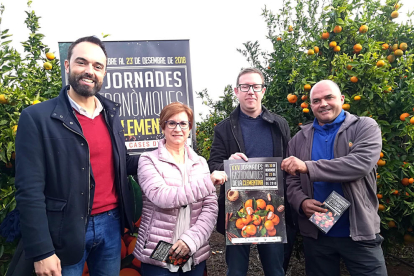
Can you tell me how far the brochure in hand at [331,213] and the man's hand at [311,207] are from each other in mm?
26

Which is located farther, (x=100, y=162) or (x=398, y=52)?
(x=398, y=52)

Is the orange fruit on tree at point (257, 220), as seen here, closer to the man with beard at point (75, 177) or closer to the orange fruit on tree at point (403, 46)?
the man with beard at point (75, 177)

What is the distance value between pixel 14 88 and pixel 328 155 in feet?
9.23

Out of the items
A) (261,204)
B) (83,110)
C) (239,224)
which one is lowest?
(239,224)

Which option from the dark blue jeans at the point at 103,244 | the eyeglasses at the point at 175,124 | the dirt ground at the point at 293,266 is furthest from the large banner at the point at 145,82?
the dirt ground at the point at 293,266

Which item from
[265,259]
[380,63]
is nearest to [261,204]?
[265,259]

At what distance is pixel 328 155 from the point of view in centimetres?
225

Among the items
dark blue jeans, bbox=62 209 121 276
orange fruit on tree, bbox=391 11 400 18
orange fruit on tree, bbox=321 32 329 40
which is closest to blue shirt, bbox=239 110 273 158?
dark blue jeans, bbox=62 209 121 276

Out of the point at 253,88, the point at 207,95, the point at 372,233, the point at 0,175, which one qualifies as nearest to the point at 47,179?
the point at 0,175

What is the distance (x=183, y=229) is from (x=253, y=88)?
123 centimetres

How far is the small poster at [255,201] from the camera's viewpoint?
7.10ft

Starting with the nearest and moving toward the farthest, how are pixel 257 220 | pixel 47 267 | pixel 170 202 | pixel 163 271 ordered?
pixel 47 267
pixel 170 202
pixel 163 271
pixel 257 220

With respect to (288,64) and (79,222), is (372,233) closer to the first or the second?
(79,222)

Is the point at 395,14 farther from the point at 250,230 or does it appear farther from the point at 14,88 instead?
the point at 14,88
